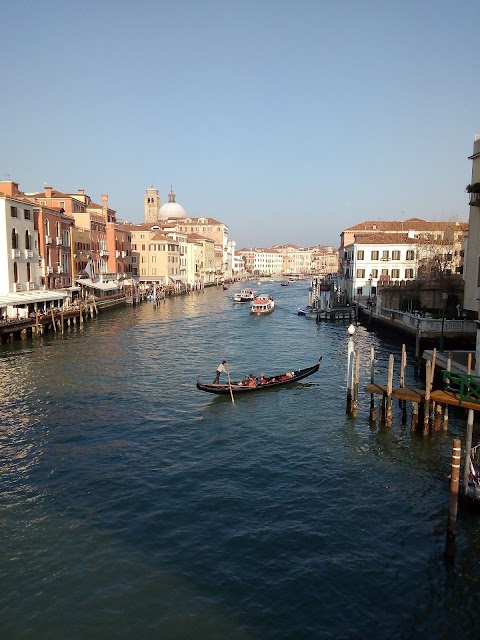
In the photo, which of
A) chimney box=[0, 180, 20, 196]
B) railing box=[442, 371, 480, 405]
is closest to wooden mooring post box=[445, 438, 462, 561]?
railing box=[442, 371, 480, 405]

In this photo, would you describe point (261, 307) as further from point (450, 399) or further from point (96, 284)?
point (450, 399)

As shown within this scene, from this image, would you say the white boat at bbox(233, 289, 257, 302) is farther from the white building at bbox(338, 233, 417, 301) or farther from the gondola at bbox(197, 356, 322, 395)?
the gondola at bbox(197, 356, 322, 395)

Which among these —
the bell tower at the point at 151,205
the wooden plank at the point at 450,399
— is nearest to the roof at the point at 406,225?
the wooden plank at the point at 450,399

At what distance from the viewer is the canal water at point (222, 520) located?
31.6 feet

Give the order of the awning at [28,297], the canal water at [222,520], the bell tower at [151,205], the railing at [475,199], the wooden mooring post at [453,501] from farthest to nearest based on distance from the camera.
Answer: the bell tower at [151,205]
the awning at [28,297]
the railing at [475,199]
the wooden mooring post at [453,501]
the canal water at [222,520]

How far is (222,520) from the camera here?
12.8m

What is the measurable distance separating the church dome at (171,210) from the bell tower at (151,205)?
2.52m

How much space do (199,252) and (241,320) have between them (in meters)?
63.6

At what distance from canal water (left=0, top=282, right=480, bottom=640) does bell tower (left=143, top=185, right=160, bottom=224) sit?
11809cm

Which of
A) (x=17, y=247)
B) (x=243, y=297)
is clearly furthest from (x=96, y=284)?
(x=243, y=297)

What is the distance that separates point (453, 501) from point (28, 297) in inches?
1466

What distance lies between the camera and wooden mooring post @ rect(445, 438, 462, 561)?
10.5 m

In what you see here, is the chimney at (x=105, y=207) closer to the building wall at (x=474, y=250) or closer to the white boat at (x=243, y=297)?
the white boat at (x=243, y=297)

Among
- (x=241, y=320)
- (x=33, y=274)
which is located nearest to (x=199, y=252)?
(x=241, y=320)
